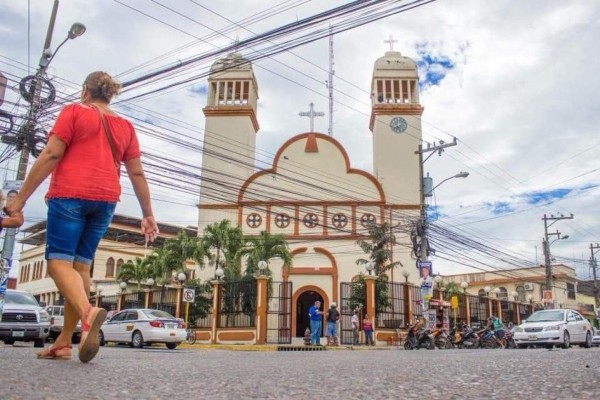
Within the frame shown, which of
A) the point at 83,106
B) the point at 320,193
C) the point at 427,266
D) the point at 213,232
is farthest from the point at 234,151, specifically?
the point at 83,106

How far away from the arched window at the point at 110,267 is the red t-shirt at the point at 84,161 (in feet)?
146

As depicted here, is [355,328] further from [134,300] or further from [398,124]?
[398,124]

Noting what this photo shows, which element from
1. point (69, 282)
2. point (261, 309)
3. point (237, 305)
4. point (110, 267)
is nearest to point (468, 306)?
point (261, 309)

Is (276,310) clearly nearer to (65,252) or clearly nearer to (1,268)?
(1,268)

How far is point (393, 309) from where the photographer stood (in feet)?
78.3

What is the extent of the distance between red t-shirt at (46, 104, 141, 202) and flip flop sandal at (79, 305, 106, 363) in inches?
29.8

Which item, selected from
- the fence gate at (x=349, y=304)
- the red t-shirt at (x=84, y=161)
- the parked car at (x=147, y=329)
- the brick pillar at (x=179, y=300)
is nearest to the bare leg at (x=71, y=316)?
the red t-shirt at (x=84, y=161)

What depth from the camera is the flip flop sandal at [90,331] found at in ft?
10.8

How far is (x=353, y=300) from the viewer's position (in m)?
23.4

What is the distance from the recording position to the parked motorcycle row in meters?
17.3

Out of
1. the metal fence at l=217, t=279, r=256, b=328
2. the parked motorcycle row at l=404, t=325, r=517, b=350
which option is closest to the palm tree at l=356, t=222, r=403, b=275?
the parked motorcycle row at l=404, t=325, r=517, b=350

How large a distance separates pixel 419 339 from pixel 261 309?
6.79 metres

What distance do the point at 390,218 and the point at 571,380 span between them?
101 ft

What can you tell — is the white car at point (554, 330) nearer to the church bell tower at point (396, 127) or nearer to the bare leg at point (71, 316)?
the bare leg at point (71, 316)
